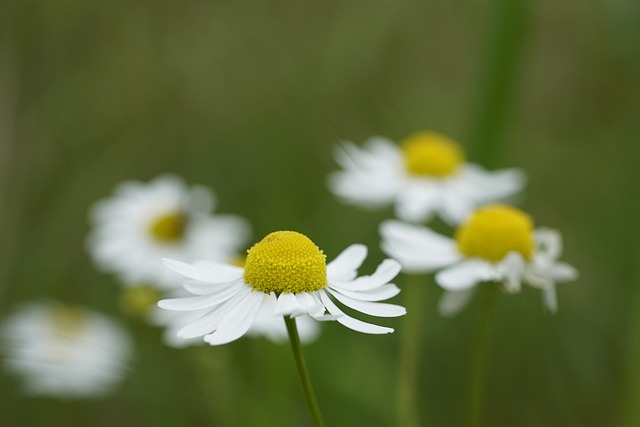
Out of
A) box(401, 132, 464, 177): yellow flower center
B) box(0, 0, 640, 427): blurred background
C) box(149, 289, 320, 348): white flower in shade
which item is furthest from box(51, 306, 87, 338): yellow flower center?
box(401, 132, 464, 177): yellow flower center

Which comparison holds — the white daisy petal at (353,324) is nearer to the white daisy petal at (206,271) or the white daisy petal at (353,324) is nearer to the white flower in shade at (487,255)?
the white daisy petal at (206,271)

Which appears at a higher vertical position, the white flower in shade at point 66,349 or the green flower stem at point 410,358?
the white flower in shade at point 66,349

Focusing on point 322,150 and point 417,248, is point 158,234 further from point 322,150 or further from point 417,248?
point 322,150

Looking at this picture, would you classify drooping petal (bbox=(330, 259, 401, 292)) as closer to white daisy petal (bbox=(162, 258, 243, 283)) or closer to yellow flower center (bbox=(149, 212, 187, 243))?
white daisy petal (bbox=(162, 258, 243, 283))

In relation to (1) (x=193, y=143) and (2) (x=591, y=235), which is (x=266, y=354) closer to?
(2) (x=591, y=235)

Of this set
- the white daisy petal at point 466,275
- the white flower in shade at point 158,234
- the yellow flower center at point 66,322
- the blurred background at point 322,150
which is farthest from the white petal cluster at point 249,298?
the yellow flower center at point 66,322

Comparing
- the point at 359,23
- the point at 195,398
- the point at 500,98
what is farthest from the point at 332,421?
the point at 359,23
